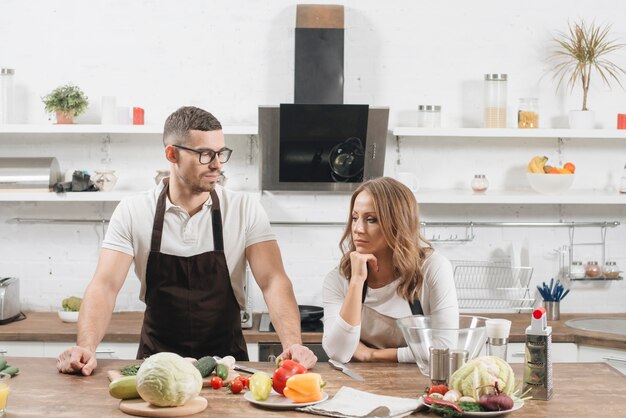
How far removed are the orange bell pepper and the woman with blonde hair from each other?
0.63 metres

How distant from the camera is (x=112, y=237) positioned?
3.51m

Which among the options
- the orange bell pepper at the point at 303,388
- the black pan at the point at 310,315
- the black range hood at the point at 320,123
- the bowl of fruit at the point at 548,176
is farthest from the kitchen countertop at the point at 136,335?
the orange bell pepper at the point at 303,388

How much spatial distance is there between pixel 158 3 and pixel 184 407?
3272 mm

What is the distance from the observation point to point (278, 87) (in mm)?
5098

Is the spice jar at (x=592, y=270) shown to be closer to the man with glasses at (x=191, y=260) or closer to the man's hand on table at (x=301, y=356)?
the man with glasses at (x=191, y=260)

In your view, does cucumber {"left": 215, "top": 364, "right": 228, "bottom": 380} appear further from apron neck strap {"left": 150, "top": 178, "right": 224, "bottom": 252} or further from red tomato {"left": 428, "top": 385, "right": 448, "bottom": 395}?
apron neck strap {"left": 150, "top": 178, "right": 224, "bottom": 252}

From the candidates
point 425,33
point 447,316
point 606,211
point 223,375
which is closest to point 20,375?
point 223,375

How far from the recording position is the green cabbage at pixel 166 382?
2371 mm

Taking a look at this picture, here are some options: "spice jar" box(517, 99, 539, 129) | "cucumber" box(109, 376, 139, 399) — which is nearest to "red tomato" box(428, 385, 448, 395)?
"cucumber" box(109, 376, 139, 399)

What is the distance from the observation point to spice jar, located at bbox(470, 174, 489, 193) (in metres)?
4.98

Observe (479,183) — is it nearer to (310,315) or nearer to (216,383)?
(310,315)

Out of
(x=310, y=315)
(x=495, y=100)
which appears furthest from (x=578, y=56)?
(x=310, y=315)

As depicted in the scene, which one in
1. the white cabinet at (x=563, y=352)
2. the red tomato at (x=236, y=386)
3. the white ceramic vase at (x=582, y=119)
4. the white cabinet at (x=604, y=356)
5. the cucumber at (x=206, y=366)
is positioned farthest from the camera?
the white ceramic vase at (x=582, y=119)

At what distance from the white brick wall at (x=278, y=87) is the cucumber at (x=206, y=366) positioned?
235 centimetres
